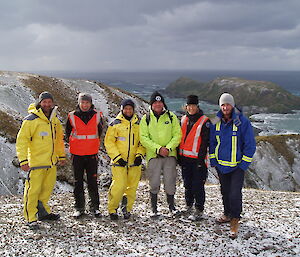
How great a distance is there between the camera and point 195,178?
35.1 feet

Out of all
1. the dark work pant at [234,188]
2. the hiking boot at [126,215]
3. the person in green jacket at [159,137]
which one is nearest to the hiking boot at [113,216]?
the hiking boot at [126,215]

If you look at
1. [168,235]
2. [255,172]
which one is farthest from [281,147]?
[168,235]

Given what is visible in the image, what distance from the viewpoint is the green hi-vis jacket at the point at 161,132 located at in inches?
421

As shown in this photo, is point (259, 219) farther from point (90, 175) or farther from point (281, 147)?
point (281, 147)

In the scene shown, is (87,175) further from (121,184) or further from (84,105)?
(84,105)

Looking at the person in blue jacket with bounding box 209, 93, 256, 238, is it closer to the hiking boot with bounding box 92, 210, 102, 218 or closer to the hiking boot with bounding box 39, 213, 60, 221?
the hiking boot with bounding box 92, 210, 102, 218

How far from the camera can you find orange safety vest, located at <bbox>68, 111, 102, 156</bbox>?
10.6 metres

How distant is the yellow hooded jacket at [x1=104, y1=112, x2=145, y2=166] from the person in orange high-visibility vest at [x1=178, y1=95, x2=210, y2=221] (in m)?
1.87

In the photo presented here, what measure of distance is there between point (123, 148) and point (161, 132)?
65.0 inches

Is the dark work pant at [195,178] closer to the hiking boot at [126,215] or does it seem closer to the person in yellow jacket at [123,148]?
the person in yellow jacket at [123,148]

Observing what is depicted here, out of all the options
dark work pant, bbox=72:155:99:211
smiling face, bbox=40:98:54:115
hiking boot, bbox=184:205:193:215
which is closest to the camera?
smiling face, bbox=40:98:54:115

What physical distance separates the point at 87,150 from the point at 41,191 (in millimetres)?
2471

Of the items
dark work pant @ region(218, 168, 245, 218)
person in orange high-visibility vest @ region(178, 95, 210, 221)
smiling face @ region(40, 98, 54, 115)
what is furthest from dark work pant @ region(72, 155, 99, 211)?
dark work pant @ region(218, 168, 245, 218)

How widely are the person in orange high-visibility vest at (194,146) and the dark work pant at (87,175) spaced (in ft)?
12.1
